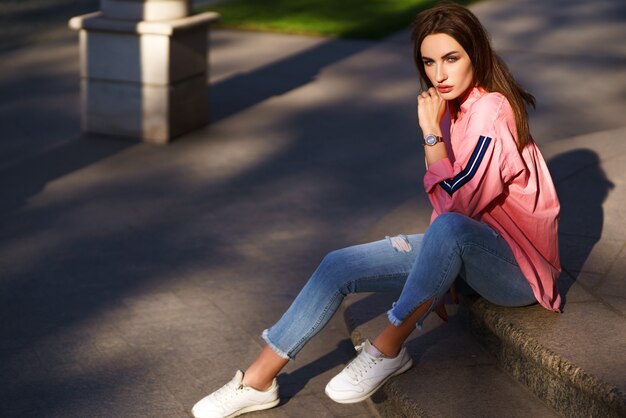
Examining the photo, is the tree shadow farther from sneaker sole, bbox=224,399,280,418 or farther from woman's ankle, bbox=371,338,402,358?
sneaker sole, bbox=224,399,280,418

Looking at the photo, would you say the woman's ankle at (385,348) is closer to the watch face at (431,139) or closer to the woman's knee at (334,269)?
the woman's knee at (334,269)

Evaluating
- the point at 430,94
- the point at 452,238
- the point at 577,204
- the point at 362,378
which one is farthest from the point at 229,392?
the point at 577,204

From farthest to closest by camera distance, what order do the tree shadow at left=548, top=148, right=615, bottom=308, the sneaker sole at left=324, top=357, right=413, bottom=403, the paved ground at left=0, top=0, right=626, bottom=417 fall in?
the tree shadow at left=548, top=148, right=615, bottom=308 → the paved ground at left=0, top=0, right=626, bottom=417 → the sneaker sole at left=324, top=357, right=413, bottom=403

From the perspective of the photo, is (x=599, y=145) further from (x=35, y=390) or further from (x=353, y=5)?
(x=353, y=5)

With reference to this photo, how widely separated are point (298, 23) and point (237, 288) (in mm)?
7012

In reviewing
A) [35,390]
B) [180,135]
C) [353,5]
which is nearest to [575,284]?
[35,390]

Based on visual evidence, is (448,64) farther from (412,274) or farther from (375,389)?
(375,389)

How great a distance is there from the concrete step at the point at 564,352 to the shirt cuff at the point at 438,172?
22.9 inches

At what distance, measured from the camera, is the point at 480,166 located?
3.53 metres

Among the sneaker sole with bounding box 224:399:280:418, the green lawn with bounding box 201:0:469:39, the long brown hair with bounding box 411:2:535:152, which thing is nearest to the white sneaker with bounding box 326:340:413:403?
the sneaker sole with bounding box 224:399:280:418

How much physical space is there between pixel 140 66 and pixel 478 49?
398 centimetres

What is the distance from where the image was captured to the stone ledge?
708cm

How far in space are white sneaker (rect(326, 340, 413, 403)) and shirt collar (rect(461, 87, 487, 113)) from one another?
868 millimetres

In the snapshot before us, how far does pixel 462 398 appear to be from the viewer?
12.1 ft
